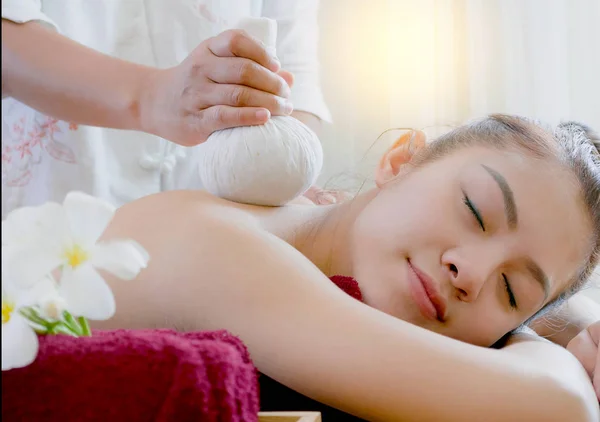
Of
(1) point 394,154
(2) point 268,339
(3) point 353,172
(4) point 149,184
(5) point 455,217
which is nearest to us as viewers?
(2) point 268,339

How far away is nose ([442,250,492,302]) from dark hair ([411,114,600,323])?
187mm

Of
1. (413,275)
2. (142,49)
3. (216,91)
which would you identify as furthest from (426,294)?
(142,49)

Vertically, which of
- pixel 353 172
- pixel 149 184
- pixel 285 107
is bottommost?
pixel 353 172

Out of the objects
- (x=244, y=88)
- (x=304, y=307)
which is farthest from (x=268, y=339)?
(x=244, y=88)

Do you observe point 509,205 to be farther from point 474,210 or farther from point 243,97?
point 243,97

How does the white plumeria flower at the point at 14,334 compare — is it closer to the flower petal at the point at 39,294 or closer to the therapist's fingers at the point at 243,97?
the flower petal at the point at 39,294

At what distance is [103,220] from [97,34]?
901mm

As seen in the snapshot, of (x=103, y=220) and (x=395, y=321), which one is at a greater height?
(x=103, y=220)

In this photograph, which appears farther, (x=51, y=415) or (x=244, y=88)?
(x=244, y=88)

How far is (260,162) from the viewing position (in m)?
0.80

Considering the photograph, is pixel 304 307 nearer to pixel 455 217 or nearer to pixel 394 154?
pixel 455 217

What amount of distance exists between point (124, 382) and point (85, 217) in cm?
9

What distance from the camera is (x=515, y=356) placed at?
640 millimetres

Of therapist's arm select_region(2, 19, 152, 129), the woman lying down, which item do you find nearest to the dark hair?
the woman lying down
